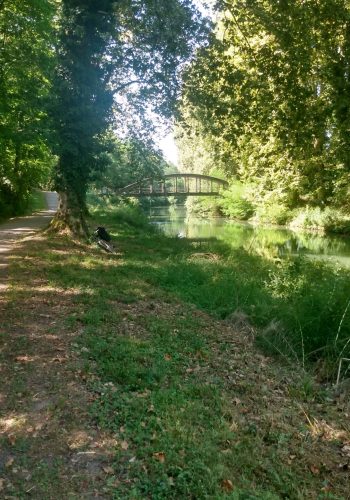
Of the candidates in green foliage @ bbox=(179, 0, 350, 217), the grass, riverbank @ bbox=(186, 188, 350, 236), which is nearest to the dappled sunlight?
the grass

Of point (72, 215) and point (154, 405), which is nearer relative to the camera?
point (154, 405)

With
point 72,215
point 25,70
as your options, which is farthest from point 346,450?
point 25,70

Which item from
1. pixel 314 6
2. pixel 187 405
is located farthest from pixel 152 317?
pixel 314 6

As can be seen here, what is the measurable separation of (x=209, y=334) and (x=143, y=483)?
3947 mm

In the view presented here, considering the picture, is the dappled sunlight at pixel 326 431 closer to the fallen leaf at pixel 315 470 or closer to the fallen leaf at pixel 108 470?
the fallen leaf at pixel 315 470

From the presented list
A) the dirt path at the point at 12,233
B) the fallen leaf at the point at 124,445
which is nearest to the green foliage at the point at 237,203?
the dirt path at the point at 12,233

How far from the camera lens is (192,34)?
10.2m

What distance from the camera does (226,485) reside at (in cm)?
384

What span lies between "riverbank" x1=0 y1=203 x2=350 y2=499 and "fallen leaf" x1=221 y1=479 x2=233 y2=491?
0.02 metres

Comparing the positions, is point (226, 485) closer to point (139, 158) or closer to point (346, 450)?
point (346, 450)

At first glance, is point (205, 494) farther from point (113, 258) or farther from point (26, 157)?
point (26, 157)

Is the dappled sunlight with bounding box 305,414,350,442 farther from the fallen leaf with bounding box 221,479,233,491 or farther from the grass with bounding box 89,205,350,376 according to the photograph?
the grass with bounding box 89,205,350,376

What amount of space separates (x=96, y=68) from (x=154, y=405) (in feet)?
32.6

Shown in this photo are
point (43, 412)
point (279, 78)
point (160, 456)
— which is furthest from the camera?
point (279, 78)
